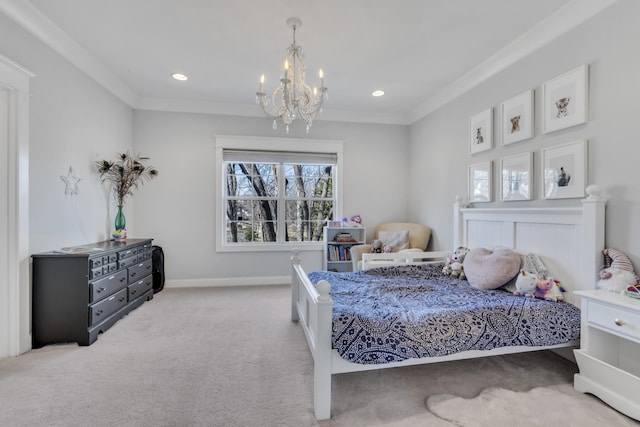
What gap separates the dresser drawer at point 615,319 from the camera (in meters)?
1.62

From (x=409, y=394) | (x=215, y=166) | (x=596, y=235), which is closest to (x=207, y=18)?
(x=215, y=166)

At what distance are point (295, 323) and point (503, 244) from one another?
211 centimetres

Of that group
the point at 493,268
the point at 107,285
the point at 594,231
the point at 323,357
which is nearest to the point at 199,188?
the point at 107,285

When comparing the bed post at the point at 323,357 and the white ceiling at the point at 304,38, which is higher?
the white ceiling at the point at 304,38

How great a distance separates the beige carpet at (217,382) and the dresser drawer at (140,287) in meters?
0.50

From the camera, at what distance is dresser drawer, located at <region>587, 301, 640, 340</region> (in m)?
1.62

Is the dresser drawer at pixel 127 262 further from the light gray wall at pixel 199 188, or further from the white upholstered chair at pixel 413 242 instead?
the white upholstered chair at pixel 413 242

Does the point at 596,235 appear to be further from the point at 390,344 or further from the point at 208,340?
the point at 208,340

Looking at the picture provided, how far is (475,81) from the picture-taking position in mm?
3248

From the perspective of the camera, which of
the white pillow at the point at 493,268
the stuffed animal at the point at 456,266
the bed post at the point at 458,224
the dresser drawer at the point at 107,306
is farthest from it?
the bed post at the point at 458,224

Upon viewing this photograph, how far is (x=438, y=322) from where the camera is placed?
182cm

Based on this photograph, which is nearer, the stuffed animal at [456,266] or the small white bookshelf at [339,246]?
the stuffed animal at [456,266]

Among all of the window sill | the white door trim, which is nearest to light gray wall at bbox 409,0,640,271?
the window sill

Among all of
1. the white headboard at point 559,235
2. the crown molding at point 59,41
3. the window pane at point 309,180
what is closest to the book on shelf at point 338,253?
the window pane at point 309,180
